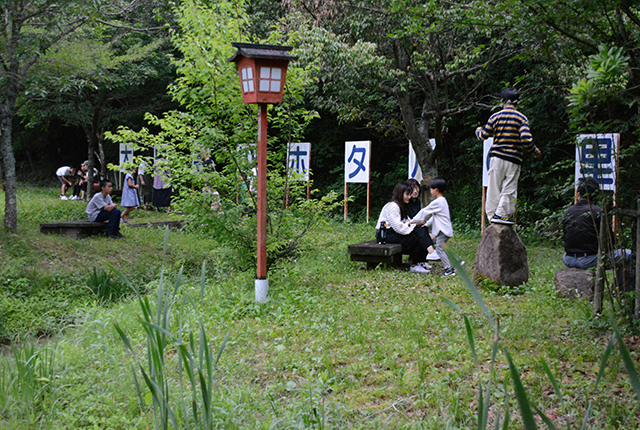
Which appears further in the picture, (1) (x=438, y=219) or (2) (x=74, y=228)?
(2) (x=74, y=228)

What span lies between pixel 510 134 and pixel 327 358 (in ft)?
13.1

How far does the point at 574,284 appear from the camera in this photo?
5637mm

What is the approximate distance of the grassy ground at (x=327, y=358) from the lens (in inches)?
121

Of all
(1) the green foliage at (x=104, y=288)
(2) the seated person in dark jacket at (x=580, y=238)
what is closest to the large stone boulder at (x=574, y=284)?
(2) the seated person in dark jacket at (x=580, y=238)

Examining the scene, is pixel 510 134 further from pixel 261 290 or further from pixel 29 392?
pixel 29 392

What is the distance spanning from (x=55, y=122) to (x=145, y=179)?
9.36 meters

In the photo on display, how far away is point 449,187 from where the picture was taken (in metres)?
15.3

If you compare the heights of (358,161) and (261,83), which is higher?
(261,83)

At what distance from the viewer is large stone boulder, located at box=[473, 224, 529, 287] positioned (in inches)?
246

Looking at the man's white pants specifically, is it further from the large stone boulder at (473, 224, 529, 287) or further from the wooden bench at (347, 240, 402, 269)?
the wooden bench at (347, 240, 402, 269)

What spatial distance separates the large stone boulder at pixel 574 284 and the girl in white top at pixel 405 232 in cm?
220

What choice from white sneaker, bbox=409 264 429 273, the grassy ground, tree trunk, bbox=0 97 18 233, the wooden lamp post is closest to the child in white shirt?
white sneaker, bbox=409 264 429 273

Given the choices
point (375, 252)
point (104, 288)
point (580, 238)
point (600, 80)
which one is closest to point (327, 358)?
point (600, 80)

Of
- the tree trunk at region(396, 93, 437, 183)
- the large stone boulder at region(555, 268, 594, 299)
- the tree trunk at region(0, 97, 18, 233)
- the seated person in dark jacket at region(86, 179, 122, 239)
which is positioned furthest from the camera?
the tree trunk at region(396, 93, 437, 183)
